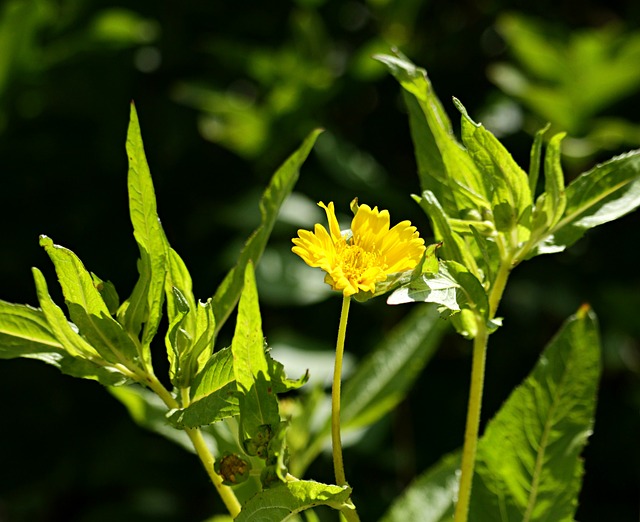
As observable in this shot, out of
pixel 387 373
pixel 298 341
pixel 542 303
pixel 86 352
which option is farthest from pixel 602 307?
pixel 86 352

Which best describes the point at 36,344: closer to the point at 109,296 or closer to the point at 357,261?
the point at 109,296

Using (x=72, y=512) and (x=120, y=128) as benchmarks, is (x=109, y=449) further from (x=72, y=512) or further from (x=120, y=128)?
(x=120, y=128)

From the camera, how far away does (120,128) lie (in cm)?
186

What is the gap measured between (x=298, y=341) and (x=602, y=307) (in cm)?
62

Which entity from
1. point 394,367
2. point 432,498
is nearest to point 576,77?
point 394,367

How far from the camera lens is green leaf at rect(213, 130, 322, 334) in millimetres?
703

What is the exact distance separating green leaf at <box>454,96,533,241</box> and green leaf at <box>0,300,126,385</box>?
1.02ft

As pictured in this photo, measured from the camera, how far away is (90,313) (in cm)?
64

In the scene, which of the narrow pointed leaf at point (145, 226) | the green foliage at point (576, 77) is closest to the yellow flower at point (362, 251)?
the narrow pointed leaf at point (145, 226)

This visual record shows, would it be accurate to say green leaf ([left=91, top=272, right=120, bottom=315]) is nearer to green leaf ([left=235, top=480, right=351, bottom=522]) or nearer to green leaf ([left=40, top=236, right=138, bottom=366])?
green leaf ([left=40, top=236, right=138, bottom=366])

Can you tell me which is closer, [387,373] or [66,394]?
[387,373]

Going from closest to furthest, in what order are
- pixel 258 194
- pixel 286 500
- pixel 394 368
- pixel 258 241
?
pixel 286 500, pixel 258 241, pixel 394 368, pixel 258 194

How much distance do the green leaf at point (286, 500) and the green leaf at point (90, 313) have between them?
0.15 metres

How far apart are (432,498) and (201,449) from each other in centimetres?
39
